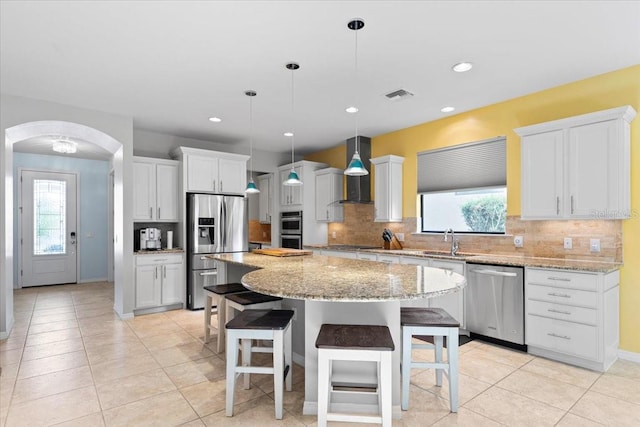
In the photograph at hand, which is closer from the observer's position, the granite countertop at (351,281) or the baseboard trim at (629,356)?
the granite countertop at (351,281)

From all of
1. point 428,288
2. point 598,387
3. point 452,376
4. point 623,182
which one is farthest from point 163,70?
point 598,387

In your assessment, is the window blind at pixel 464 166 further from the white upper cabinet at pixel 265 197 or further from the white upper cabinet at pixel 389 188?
the white upper cabinet at pixel 265 197

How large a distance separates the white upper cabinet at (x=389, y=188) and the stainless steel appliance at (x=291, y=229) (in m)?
1.67

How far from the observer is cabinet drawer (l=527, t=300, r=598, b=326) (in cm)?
292

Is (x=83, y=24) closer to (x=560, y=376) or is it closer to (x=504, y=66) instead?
(x=504, y=66)

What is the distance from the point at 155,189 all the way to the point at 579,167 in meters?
5.28

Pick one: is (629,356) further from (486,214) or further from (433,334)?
(433,334)

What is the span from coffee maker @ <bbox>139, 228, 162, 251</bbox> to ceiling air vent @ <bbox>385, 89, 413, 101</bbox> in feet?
12.7

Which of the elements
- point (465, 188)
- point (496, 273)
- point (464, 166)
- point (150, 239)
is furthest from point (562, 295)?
point (150, 239)

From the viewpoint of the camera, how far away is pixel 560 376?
2834 mm

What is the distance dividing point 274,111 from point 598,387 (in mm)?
4258

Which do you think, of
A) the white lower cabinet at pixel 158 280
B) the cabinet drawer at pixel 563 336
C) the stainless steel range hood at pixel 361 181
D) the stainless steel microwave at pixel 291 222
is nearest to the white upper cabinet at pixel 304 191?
the stainless steel microwave at pixel 291 222

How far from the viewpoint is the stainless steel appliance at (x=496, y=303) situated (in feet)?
11.0

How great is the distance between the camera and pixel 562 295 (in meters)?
3.06
